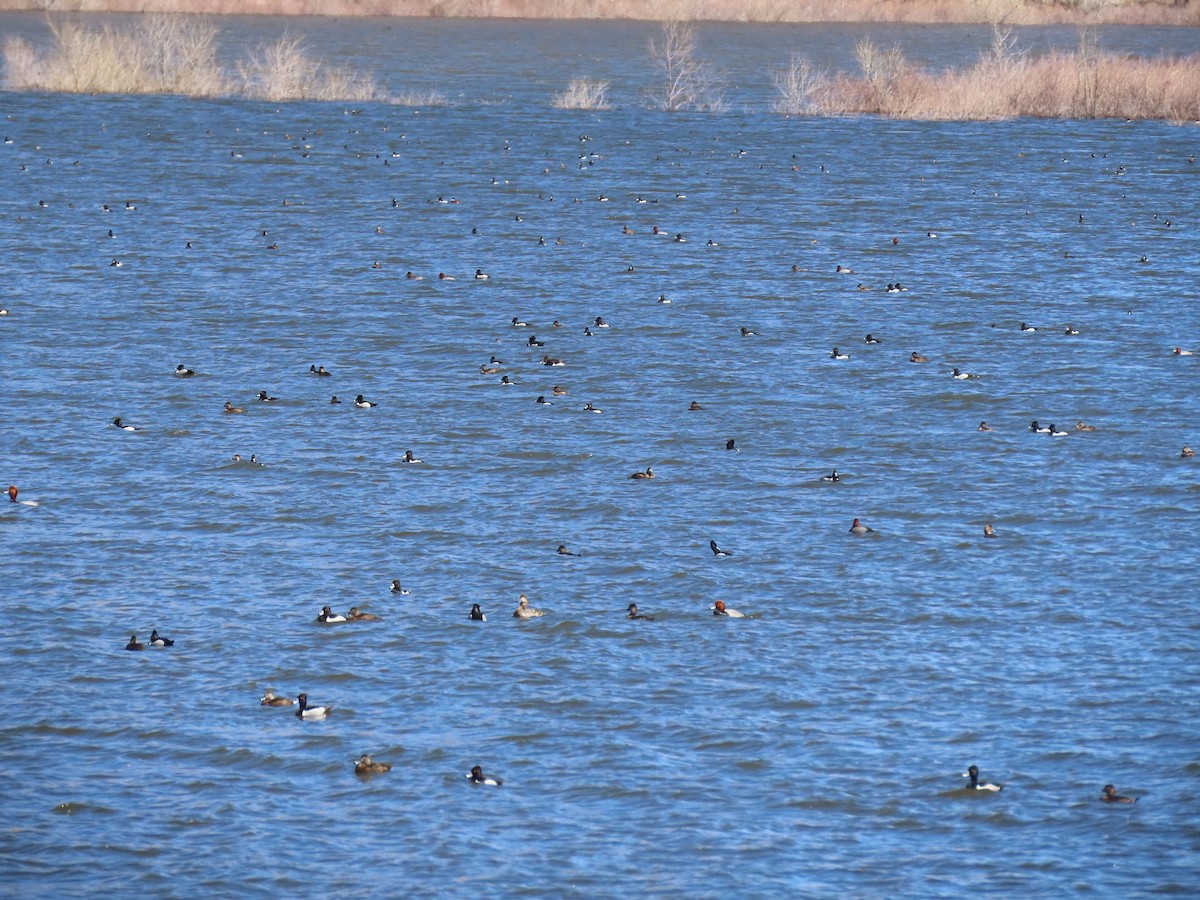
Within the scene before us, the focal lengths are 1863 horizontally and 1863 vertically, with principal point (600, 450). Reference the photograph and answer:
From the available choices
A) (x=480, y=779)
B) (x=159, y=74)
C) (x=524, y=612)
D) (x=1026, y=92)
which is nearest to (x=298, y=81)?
(x=159, y=74)

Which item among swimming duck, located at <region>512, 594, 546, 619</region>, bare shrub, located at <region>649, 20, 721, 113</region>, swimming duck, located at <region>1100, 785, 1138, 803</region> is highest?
bare shrub, located at <region>649, 20, 721, 113</region>

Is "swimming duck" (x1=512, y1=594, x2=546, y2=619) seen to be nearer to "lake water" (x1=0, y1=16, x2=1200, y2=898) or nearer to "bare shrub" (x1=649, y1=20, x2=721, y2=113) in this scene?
"lake water" (x1=0, y1=16, x2=1200, y2=898)

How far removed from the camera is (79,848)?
17.0 m

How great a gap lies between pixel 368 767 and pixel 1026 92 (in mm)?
52076

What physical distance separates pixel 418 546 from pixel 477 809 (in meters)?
7.57

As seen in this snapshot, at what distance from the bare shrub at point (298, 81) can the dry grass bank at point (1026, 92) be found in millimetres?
16311

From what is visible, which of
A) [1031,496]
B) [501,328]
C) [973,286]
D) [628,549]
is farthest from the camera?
[973,286]

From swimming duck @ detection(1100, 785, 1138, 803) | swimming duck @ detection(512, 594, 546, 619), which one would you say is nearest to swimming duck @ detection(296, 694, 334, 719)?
swimming duck @ detection(512, 594, 546, 619)

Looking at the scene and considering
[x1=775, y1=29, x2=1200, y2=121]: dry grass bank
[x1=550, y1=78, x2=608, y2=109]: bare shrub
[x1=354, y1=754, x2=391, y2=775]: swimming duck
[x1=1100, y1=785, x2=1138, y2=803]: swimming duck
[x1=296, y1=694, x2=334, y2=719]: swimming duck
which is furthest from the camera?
[x1=550, y1=78, x2=608, y2=109]: bare shrub

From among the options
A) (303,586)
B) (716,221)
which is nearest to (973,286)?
(716,221)

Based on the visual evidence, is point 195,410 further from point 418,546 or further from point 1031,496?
point 1031,496

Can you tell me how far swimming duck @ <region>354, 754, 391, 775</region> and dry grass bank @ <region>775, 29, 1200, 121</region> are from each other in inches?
1921

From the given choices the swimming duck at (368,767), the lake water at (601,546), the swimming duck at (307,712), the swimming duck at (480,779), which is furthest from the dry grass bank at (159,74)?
the swimming duck at (480,779)

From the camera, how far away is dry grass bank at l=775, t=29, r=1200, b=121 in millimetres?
63812
